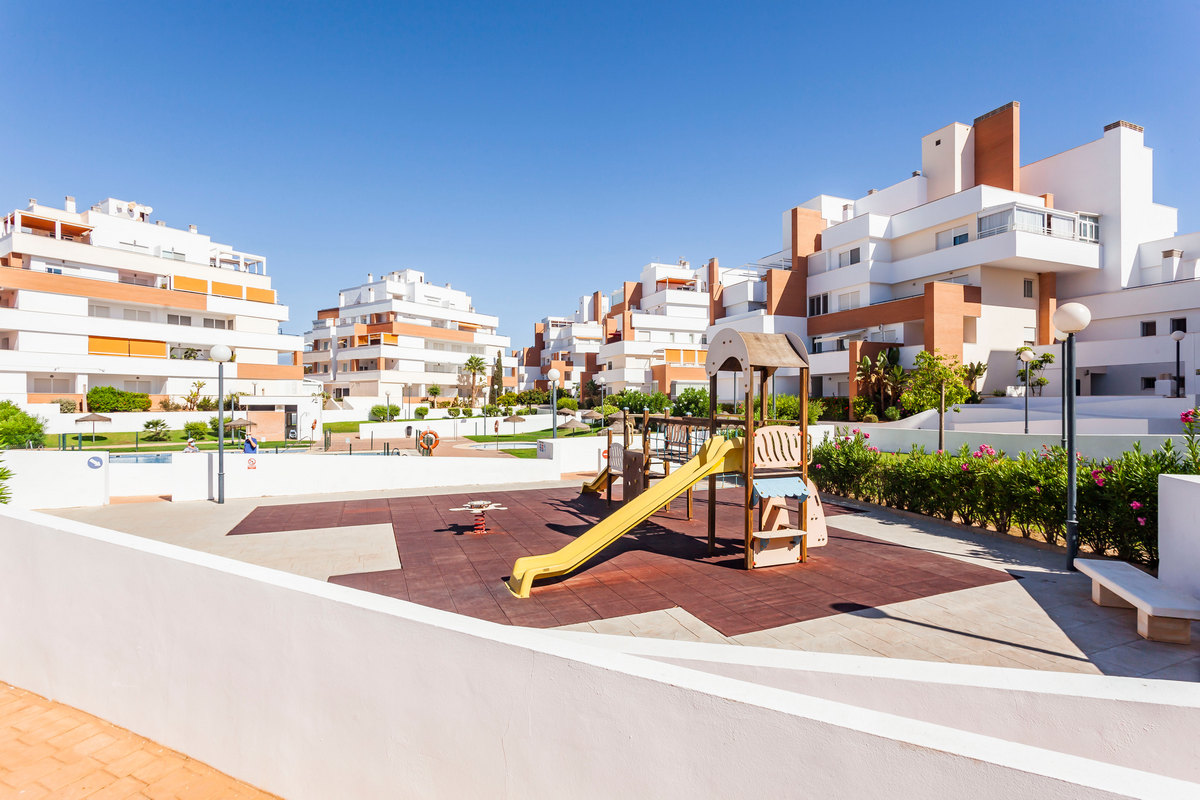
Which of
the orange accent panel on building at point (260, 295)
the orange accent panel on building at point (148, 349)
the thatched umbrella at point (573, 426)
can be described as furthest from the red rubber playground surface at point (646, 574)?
the orange accent panel on building at point (260, 295)

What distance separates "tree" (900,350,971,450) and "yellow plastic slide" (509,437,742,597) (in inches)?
1025

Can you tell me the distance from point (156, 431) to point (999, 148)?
56.0 meters

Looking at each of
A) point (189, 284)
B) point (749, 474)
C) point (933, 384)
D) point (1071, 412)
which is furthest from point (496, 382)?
point (1071, 412)

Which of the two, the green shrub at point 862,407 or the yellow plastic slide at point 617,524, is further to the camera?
the green shrub at point 862,407

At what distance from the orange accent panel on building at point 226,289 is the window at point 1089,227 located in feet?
193

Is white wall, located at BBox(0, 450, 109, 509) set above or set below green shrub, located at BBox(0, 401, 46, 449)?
below

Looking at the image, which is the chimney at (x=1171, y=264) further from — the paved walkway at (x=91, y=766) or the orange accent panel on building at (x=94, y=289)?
the orange accent panel on building at (x=94, y=289)

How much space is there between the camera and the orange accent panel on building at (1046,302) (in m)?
36.2

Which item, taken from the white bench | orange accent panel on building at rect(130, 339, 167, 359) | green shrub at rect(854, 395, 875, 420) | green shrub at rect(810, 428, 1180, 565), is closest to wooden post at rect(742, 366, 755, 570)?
the white bench

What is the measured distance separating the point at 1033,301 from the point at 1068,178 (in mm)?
8330

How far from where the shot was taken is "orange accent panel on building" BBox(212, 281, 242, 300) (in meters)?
48.0

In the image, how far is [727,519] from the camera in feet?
44.2

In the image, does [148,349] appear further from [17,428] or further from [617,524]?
[617,524]

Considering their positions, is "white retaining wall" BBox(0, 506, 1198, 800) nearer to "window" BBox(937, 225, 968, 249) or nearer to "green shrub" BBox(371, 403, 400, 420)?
"window" BBox(937, 225, 968, 249)
